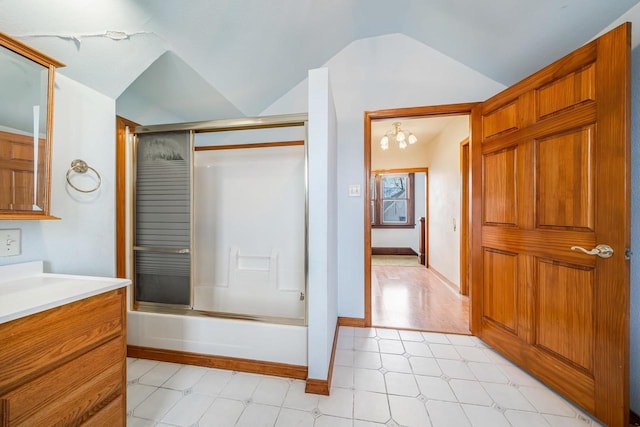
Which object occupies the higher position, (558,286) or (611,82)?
(611,82)

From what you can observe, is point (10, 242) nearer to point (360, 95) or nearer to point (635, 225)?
point (360, 95)

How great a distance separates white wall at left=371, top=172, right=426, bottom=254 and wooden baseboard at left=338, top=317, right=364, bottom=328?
12.9 ft

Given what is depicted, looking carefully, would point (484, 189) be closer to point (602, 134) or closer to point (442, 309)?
point (602, 134)

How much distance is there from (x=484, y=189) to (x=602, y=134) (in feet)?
2.52

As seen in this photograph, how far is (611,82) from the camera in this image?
1121 mm

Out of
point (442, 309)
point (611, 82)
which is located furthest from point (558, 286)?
point (442, 309)

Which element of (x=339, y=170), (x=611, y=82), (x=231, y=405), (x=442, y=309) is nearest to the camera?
(x=611, y=82)

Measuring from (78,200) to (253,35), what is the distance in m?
1.55

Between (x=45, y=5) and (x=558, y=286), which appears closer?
(x=45, y=5)

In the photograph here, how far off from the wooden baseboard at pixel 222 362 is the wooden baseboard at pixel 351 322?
2.69 feet

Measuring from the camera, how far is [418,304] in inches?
107

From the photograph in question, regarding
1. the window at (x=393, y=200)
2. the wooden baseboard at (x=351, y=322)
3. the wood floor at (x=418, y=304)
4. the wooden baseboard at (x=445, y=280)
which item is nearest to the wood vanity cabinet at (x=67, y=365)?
the wooden baseboard at (x=351, y=322)

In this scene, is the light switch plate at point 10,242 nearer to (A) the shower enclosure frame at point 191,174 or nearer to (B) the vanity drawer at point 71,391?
(B) the vanity drawer at point 71,391

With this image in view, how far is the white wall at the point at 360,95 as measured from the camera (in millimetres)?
2141
